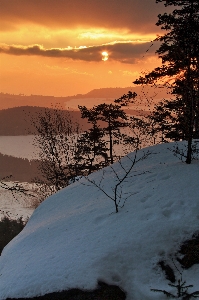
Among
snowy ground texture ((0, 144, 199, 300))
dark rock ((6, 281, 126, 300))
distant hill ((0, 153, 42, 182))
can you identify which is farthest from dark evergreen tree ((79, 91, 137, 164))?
distant hill ((0, 153, 42, 182))

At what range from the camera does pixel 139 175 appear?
425 inches

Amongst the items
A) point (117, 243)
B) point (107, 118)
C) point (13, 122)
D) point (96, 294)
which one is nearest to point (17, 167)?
point (13, 122)

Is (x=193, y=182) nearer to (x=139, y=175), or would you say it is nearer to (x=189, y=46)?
(x=139, y=175)

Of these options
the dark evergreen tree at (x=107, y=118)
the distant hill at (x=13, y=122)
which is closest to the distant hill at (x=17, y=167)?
the distant hill at (x=13, y=122)

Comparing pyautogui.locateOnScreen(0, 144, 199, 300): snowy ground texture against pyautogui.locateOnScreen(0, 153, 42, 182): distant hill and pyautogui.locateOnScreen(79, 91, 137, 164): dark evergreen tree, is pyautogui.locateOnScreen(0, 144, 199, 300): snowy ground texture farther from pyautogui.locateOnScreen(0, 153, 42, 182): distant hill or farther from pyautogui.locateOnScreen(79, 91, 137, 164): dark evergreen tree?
pyautogui.locateOnScreen(0, 153, 42, 182): distant hill

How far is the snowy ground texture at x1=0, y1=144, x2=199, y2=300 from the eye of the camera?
5781 mm

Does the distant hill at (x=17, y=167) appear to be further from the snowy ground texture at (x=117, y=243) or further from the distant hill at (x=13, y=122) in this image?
the snowy ground texture at (x=117, y=243)

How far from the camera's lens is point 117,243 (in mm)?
6504

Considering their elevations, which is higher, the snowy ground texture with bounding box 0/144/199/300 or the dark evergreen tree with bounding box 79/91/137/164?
the dark evergreen tree with bounding box 79/91/137/164

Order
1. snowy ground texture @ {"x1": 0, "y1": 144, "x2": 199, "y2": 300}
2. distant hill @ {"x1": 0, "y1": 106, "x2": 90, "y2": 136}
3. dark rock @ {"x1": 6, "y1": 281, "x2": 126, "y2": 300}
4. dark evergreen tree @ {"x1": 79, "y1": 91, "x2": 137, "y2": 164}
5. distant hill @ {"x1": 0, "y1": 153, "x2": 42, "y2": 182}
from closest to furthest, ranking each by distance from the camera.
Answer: dark rock @ {"x1": 6, "y1": 281, "x2": 126, "y2": 300}
snowy ground texture @ {"x1": 0, "y1": 144, "x2": 199, "y2": 300}
dark evergreen tree @ {"x1": 79, "y1": 91, "x2": 137, "y2": 164}
distant hill @ {"x1": 0, "y1": 153, "x2": 42, "y2": 182}
distant hill @ {"x1": 0, "y1": 106, "x2": 90, "y2": 136}

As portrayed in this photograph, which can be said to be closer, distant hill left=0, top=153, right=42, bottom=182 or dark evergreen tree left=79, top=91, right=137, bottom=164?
dark evergreen tree left=79, top=91, right=137, bottom=164

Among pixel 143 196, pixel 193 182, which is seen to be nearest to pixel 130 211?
pixel 143 196

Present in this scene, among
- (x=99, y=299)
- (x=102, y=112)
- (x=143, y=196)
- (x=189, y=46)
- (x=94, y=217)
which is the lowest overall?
(x=99, y=299)

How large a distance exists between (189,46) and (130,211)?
21.0 feet
